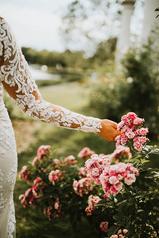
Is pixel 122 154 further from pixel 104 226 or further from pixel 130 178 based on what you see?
pixel 130 178

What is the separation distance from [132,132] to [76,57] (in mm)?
17847

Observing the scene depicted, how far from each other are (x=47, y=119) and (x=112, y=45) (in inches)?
553

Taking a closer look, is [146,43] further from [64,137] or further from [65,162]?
[65,162]

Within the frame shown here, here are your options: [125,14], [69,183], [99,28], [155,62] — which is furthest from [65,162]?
[99,28]

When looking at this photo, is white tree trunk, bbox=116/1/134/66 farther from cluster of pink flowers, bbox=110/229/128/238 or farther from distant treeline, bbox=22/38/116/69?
cluster of pink flowers, bbox=110/229/128/238

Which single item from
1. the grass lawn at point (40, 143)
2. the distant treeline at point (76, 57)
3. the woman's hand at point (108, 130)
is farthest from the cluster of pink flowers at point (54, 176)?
the distant treeline at point (76, 57)

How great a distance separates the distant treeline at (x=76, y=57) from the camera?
15648 mm

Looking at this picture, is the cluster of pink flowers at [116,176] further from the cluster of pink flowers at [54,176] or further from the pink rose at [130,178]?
the cluster of pink flowers at [54,176]

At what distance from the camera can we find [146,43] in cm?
844

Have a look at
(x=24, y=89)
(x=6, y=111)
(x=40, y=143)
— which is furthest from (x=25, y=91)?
(x=40, y=143)

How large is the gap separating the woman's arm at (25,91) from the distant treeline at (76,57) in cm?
1141

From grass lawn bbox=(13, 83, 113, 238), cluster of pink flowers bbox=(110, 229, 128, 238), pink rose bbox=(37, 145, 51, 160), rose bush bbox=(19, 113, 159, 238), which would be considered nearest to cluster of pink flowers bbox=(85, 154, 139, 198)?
rose bush bbox=(19, 113, 159, 238)

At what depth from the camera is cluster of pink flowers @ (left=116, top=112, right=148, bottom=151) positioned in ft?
7.40

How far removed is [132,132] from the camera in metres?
2.30
